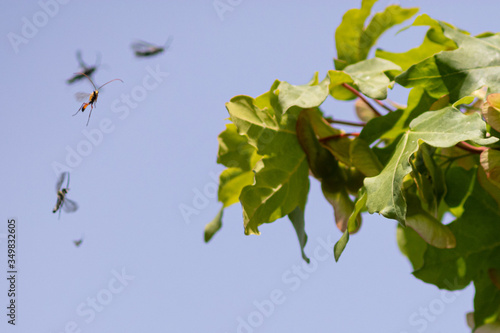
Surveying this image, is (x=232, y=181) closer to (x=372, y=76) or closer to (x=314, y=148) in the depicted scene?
(x=314, y=148)

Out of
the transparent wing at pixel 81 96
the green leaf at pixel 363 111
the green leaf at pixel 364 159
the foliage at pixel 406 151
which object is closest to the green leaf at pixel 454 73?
the foliage at pixel 406 151

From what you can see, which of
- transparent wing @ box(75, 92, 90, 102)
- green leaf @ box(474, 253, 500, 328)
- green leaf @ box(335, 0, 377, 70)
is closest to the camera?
green leaf @ box(474, 253, 500, 328)

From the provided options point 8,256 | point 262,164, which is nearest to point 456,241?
point 262,164

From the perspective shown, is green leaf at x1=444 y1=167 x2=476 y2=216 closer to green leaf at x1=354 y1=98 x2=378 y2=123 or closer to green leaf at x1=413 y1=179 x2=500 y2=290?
green leaf at x1=413 y1=179 x2=500 y2=290

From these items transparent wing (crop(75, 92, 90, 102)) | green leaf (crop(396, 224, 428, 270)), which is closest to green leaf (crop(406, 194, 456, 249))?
green leaf (crop(396, 224, 428, 270))

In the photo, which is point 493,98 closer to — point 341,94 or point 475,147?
point 475,147

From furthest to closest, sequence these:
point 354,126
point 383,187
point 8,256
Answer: point 8,256 < point 354,126 < point 383,187

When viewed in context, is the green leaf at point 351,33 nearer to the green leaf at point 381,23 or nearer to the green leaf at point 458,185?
the green leaf at point 381,23
